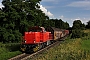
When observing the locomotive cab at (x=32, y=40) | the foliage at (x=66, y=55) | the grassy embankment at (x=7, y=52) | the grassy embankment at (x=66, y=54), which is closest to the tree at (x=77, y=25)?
the grassy embankment at (x=7, y=52)

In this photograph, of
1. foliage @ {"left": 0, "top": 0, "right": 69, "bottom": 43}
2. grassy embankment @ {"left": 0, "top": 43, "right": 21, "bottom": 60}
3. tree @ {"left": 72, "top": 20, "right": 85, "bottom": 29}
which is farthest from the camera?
tree @ {"left": 72, "top": 20, "right": 85, "bottom": 29}

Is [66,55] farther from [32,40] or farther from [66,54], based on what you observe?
[32,40]

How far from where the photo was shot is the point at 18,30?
53812 mm

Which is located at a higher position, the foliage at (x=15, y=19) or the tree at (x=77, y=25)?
the foliage at (x=15, y=19)

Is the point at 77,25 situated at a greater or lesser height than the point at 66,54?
lesser

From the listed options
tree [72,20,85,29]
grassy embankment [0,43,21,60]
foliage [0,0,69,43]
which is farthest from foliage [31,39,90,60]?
tree [72,20,85,29]

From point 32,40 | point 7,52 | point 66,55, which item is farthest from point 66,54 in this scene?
point 7,52

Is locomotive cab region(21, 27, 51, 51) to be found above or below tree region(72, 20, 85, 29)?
above

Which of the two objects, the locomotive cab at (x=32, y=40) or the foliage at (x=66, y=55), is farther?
the locomotive cab at (x=32, y=40)

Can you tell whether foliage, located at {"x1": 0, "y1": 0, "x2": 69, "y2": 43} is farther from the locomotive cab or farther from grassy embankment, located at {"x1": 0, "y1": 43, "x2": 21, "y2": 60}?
the locomotive cab

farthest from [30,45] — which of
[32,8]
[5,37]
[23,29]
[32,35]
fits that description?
[32,8]

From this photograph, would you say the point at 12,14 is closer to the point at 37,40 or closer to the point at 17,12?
the point at 17,12

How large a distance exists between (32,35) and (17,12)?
84.7 feet

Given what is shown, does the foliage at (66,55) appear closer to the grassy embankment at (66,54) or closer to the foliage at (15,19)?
the grassy embankment at (66,54)
